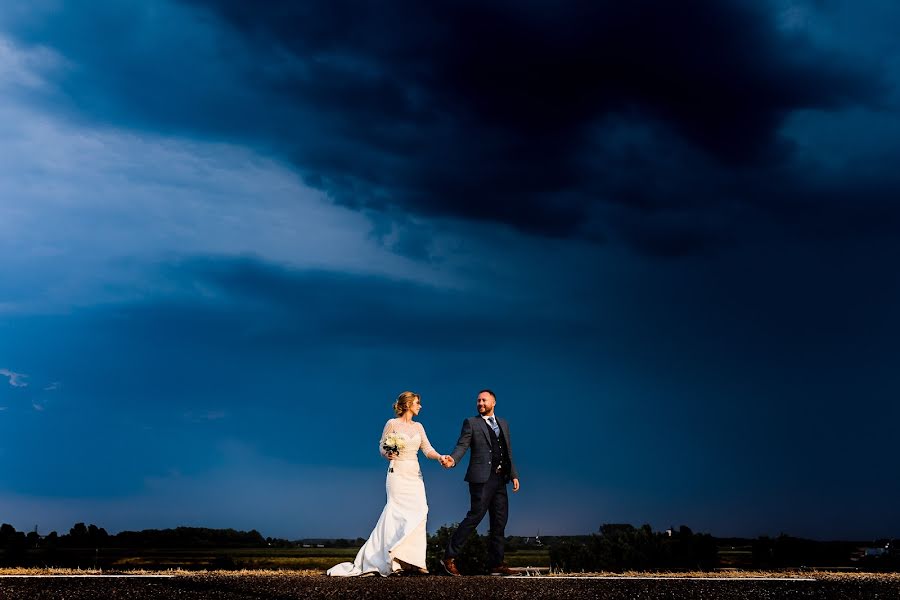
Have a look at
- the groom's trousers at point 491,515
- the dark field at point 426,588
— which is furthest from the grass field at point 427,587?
the groom's trousers at point 491,515

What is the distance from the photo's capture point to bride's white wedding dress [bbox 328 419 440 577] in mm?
14027

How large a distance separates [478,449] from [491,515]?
113cm

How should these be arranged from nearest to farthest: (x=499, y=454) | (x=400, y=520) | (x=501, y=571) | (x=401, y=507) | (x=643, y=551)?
(x=501, y=571) → (x=499, y=454) → (x=400, y=520) → (x=401, y=507) → (x=643, y=551)

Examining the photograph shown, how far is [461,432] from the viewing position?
14.3 meters

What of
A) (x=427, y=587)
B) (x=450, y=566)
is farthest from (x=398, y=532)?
(x=427, y=587)

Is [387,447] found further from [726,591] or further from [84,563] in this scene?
[726,591]

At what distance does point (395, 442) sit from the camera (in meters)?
14.5

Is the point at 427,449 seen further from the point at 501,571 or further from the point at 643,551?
the point at 643,551

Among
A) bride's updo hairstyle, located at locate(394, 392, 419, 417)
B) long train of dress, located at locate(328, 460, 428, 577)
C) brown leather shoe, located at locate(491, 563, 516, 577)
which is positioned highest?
bride's updo hairstyle, located at locate(394, 392, 419, 417)

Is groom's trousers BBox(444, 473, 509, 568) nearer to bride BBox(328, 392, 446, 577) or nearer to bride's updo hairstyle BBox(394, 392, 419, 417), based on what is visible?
bride BBox(328, 392, 446, 577)

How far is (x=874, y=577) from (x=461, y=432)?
259 inches

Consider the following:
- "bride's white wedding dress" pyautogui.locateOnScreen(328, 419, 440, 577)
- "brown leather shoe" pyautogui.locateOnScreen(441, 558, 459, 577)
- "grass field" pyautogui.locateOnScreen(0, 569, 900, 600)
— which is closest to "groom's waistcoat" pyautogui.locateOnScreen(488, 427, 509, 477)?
"bride's white wedding dress" pyautogui.locateOnScreen(328, 419, 440, 577)

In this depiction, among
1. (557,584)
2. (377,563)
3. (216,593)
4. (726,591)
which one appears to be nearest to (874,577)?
(726,591)

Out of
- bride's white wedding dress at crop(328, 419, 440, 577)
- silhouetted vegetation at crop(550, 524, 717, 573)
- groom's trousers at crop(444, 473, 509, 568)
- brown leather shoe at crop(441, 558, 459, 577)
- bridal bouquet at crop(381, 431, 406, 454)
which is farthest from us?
silhouetted vegetation at crop(550, 524, 717, 573)
